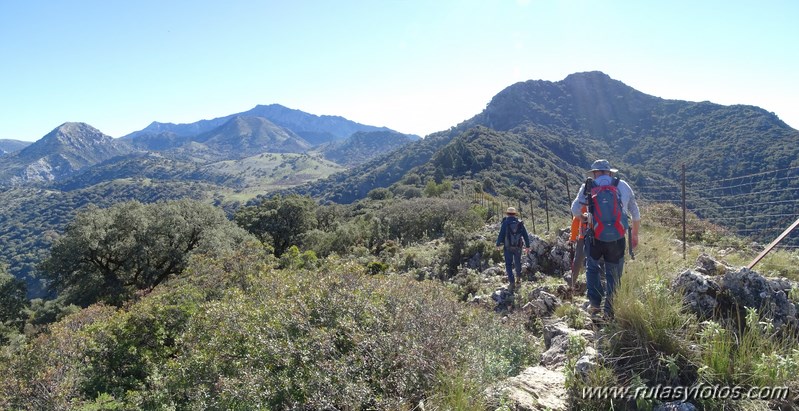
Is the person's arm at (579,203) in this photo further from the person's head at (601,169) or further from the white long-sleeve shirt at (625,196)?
the person's head at (601,169)

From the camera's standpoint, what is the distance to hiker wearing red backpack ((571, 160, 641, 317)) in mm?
4754

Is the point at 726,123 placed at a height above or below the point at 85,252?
above

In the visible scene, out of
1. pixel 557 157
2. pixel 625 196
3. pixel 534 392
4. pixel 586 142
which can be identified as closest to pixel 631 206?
pixel 625 196

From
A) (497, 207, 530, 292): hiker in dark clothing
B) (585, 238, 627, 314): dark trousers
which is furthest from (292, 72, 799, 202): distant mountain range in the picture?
(585, 238, 627, 314): dark trousers

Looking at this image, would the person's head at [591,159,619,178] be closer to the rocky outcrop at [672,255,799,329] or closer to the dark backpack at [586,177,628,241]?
the dark backpack at [586,177,628,241]

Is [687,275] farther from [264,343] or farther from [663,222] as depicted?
[663,222]

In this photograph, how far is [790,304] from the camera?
3.75 metres

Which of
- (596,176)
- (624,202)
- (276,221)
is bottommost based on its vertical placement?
(276,221)

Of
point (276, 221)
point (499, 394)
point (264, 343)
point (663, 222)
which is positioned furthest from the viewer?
point (276, 221)

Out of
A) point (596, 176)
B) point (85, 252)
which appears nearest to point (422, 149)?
point (85, 252)

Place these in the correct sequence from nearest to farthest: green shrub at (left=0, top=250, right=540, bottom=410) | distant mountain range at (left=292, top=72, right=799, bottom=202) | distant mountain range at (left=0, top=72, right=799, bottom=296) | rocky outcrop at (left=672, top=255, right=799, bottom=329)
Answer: green shrub at (left=0, top=250, right=540, bottom=410), rocky outcrop at (left=672, top=255, right=799, bottom=329), distant mountain range at (left=0, top=72, right=799, bottom=296), distant mountain range at (left=292, top=72, right=799, bottom=202)

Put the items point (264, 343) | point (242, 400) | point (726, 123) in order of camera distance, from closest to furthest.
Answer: point (242, 400) → point (264, 343) → point (726, 123)

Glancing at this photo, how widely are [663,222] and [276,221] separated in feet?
87.1

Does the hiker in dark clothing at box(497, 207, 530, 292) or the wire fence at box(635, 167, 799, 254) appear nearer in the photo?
the hiker in dark clothing at box(497, 207, 530, 292)
